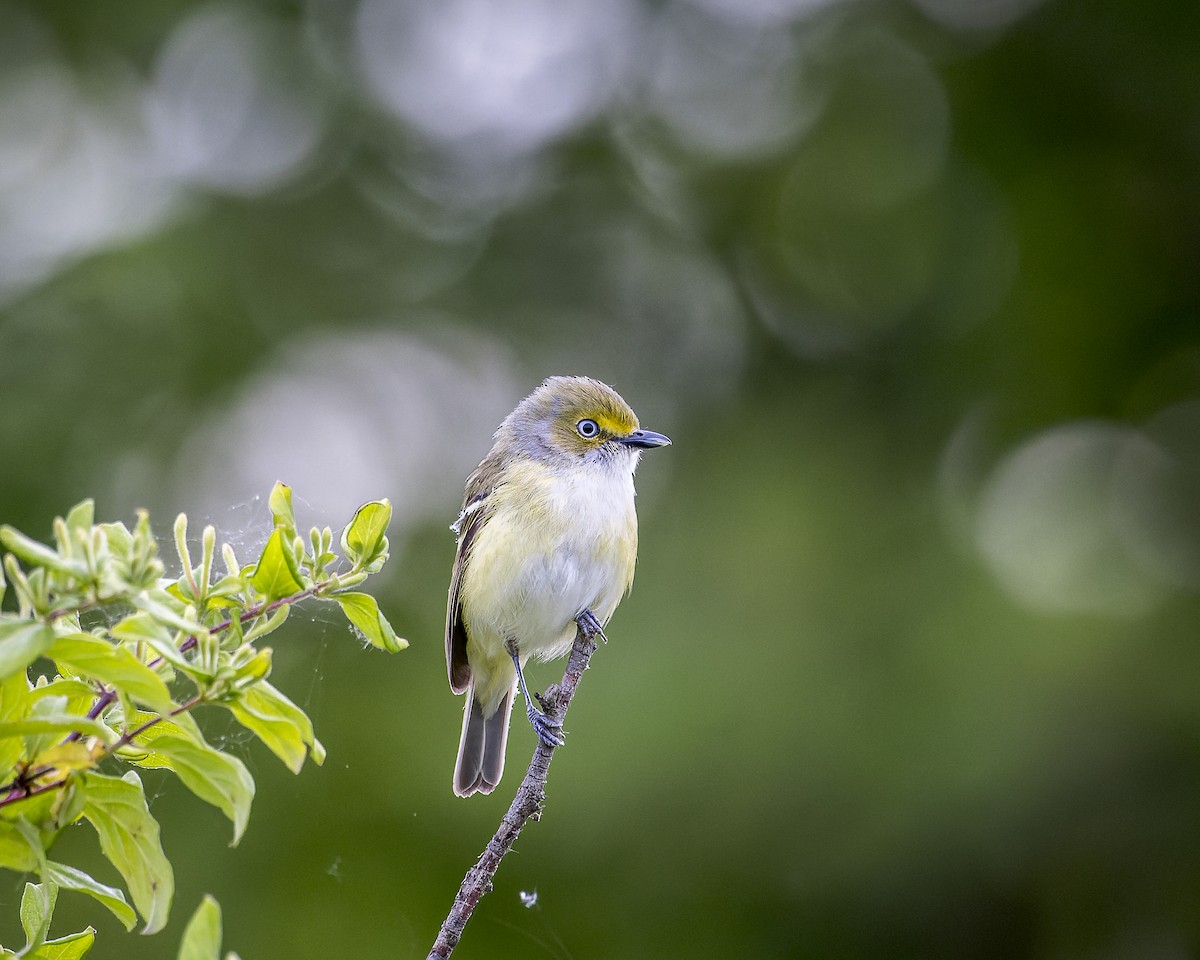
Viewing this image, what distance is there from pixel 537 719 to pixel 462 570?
92 centimetres

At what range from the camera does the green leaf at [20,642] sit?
4.17ft

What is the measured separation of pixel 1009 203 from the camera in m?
7.59

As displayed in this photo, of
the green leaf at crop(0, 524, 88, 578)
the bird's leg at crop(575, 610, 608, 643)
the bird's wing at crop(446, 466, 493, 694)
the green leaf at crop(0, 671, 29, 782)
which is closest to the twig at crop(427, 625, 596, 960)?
the green leaf at crop(0, 671, 29, 782)

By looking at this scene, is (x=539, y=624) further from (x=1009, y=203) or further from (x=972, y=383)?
(x=1009, y=203)

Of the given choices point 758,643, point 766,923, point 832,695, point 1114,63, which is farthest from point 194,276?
point 1114,63

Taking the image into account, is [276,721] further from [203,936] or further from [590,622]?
[590,622]

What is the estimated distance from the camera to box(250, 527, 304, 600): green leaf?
162 centimetres

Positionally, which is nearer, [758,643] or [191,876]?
[191,876]

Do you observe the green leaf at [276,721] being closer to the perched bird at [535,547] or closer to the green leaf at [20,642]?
the green leaf at [20,642]

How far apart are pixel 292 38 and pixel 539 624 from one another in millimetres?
5331

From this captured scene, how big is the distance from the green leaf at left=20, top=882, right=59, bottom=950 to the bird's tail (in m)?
2.88

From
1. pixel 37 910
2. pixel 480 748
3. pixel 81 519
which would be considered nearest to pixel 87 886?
pixel 37 910

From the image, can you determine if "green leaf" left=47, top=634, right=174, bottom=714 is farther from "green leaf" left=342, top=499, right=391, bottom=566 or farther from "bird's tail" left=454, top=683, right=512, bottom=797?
"bird's tail" left=454, top=683, right=512, bottom=797

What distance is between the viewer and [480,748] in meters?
4.66
